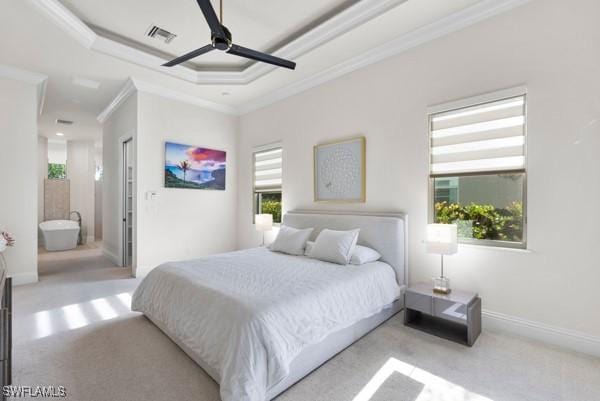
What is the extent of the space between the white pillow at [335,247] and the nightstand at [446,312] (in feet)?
2.37

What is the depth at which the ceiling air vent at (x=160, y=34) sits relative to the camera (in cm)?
326

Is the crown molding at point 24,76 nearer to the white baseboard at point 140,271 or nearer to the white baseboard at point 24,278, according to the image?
the white baseboard at point 24,278

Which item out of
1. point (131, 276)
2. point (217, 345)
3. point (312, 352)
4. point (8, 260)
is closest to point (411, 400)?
point (312, 352)

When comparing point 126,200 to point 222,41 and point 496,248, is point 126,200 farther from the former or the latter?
point 496,248

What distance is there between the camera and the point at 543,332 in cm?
245

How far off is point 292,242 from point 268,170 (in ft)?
6.42

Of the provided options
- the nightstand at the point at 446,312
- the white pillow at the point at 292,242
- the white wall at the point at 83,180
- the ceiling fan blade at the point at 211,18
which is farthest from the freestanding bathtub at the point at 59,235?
the nightstand at the point at 446,312

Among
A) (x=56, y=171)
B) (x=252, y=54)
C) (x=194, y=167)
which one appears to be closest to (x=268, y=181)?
(x=194, y=167)

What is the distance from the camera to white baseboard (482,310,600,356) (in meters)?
2.26

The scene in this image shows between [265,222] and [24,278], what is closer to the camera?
[24,278]

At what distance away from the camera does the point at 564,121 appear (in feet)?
7.73

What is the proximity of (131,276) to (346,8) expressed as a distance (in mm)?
4852

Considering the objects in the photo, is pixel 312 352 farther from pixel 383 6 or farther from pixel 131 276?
pixel 131 276

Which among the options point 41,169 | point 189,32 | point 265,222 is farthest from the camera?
point 41,169
